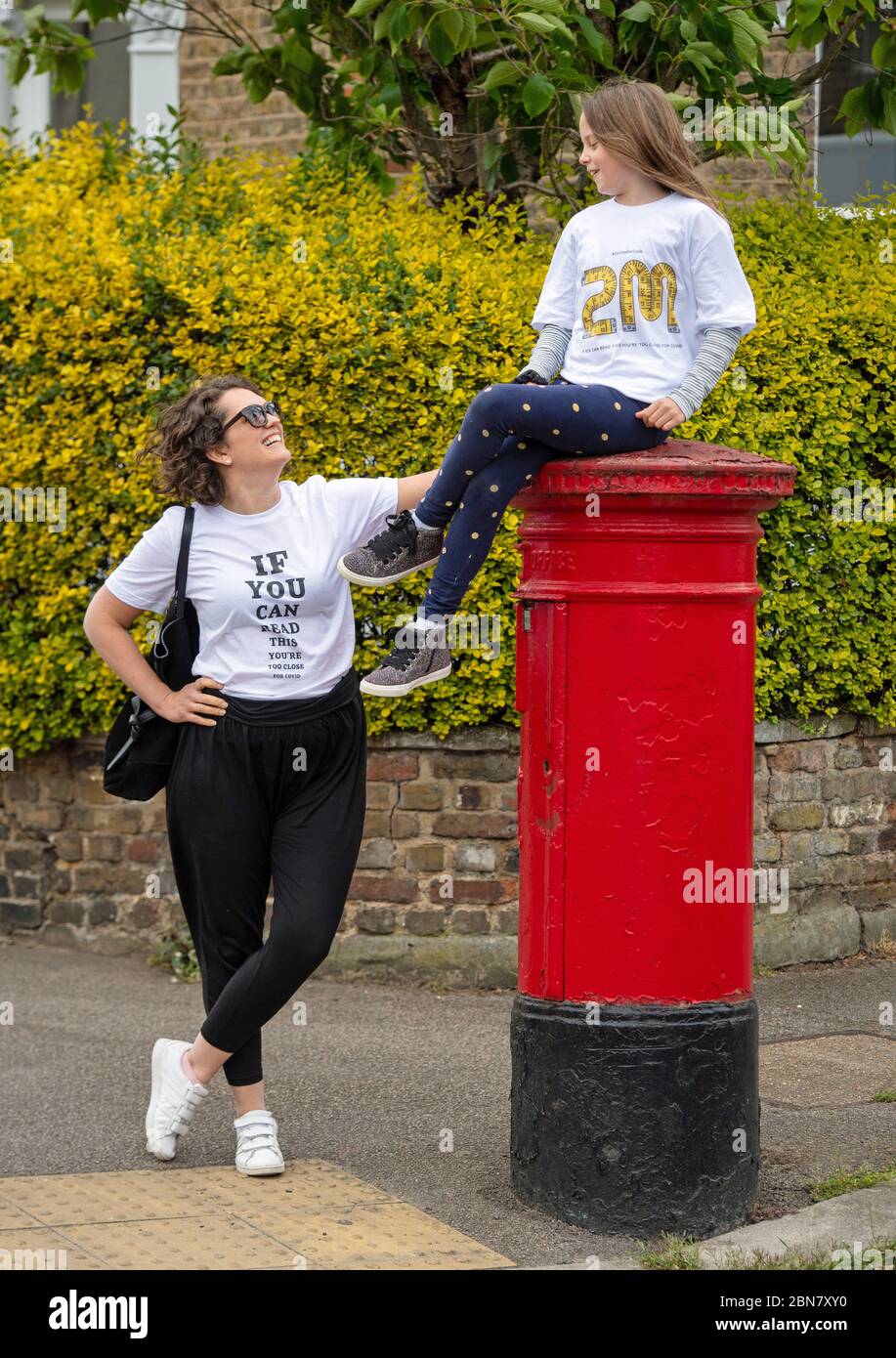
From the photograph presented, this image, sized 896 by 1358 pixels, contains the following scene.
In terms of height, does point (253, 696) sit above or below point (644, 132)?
below

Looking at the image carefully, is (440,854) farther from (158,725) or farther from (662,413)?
(662,413)

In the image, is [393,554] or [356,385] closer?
[393,554]

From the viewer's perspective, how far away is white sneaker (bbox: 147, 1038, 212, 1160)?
4.60 metres

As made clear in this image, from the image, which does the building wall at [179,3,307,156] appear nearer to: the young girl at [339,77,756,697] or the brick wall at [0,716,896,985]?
the brick wall at [0,716,896,985]

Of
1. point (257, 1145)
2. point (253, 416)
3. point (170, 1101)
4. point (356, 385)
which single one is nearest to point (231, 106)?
point (356, 385)

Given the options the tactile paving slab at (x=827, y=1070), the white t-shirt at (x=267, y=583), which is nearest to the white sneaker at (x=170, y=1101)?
the white t-shirt at (x=267, y=583)

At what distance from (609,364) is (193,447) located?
110 cm

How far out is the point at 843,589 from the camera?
6.97 meters

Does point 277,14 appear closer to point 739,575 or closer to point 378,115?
point 378,115

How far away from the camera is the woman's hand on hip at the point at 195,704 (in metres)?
4.40

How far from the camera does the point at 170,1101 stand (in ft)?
15.2

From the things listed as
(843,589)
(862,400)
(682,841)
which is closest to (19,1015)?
(682,841)

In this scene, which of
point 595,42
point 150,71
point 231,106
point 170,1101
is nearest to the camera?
point 170,1101

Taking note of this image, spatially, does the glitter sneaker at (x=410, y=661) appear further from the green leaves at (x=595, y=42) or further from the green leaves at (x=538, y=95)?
the green leaves at (x=595, y=42)
